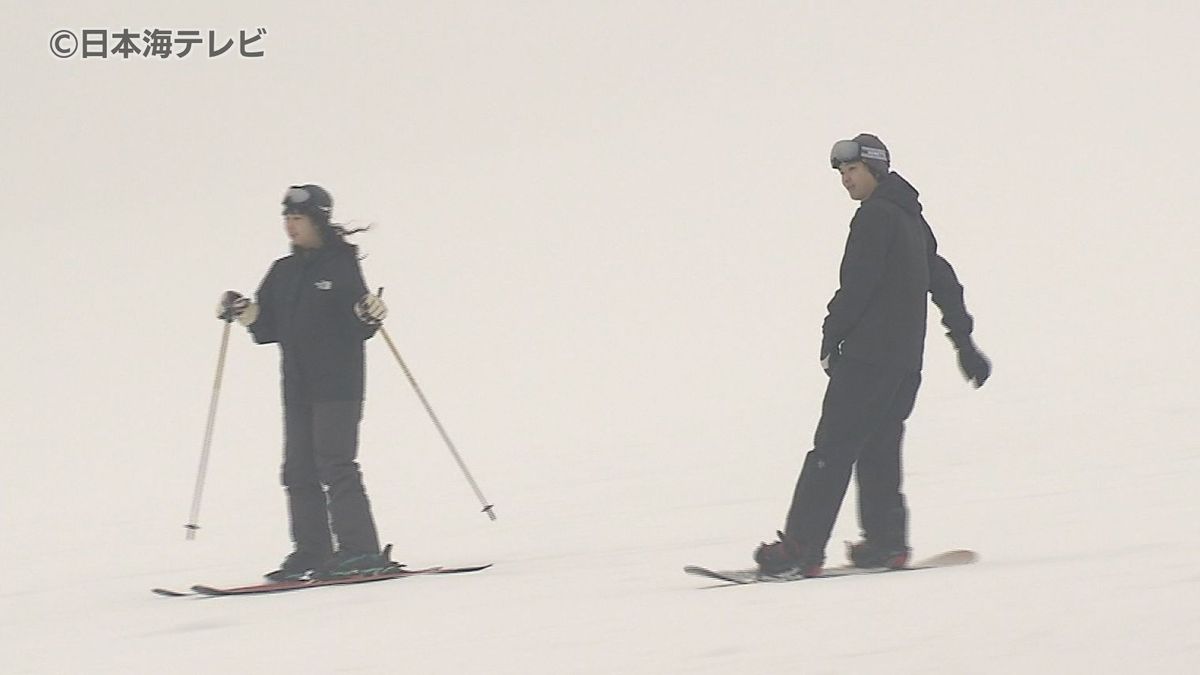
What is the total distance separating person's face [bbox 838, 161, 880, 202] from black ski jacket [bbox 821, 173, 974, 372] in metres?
0.03

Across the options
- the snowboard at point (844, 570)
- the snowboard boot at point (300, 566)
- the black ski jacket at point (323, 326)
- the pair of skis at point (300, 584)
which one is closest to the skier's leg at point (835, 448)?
the snowboard at point (844, 570)

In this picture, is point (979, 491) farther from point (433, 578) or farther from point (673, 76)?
point (673, 76)

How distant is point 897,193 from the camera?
5820 mm

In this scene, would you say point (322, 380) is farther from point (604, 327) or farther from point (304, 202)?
point (604, 327)

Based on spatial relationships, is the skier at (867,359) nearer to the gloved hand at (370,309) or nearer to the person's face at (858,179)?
the person's face at (858,179)

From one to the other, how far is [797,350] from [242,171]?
12.6 m

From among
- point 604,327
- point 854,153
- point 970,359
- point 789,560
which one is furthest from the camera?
point 604,327

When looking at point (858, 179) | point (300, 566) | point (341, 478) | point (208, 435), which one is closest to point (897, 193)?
point (858, 179)

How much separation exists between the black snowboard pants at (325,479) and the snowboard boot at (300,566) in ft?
0.04

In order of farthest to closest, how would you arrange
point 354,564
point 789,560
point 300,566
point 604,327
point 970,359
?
point 604,327, point 300,566, point 354,564, point 970,359, point 789,560

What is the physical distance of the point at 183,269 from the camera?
70.0ft

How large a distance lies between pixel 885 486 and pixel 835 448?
0.99ft

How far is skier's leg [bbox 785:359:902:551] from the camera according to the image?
18.7 ft

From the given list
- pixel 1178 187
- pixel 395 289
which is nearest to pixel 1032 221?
pixel 1178 187
